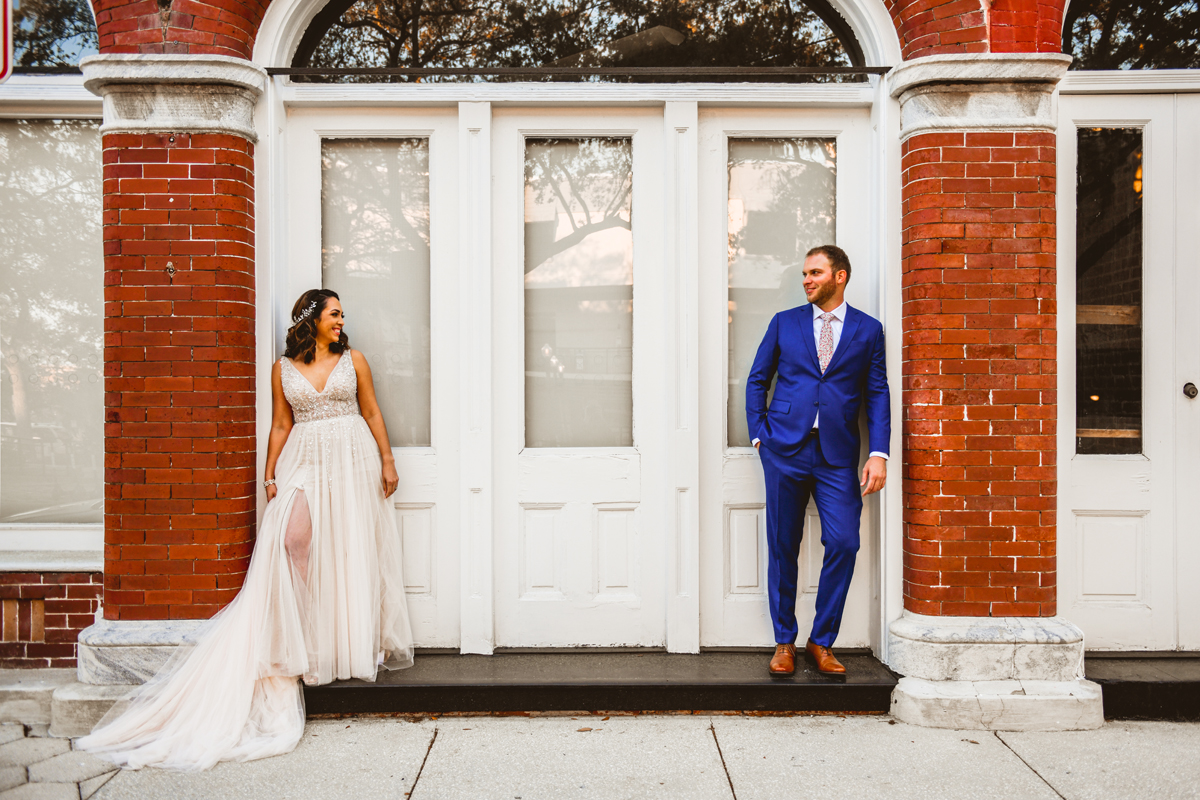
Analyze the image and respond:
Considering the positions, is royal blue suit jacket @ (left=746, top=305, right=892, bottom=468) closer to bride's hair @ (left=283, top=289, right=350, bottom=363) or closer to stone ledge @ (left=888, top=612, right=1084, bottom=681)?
stone ledge @ (left=888, top=612, right=1084, bottom=681)

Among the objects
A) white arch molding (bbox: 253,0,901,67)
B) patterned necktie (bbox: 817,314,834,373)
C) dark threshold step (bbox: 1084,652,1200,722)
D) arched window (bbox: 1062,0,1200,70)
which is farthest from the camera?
arched window (bbox: 1062,0,1200,70)

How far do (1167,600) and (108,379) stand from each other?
18.1 ft

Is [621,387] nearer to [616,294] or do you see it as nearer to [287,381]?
[616,294]

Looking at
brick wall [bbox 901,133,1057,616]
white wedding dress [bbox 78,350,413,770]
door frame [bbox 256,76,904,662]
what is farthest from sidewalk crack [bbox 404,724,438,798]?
brick wall [bbox 901,133,1057,616]

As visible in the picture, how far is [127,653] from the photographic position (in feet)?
12.2

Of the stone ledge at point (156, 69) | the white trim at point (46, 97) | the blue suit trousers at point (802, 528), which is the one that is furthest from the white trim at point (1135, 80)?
the white trim at point (46, 97)

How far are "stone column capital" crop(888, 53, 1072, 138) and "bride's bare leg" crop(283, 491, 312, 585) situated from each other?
3539 millimetres

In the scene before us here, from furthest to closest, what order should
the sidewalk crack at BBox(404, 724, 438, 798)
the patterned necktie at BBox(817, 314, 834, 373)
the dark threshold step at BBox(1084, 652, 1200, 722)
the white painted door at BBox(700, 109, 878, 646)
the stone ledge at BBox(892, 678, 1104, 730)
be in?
the white painted door at BBox(700, 109, 878, 646) < the patterned necktie at BBox(817, 314, 834, 373) < the dark threshold step at BBox(1084, 652, 1200, 722) < the stone ledge at BBox(892, 678, 1104, 730) < the sidewalk crack at BBox(404, 724, 438, 798)

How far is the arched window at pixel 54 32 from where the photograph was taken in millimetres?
4094

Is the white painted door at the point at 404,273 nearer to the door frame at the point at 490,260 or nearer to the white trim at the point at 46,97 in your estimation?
the door frame at the point at 490,260

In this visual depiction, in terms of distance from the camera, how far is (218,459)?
379cm

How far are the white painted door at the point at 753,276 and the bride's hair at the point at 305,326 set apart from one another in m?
2.00

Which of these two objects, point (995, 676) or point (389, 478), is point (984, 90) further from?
point (389, 478)

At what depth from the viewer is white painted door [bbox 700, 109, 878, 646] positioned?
4195mm
